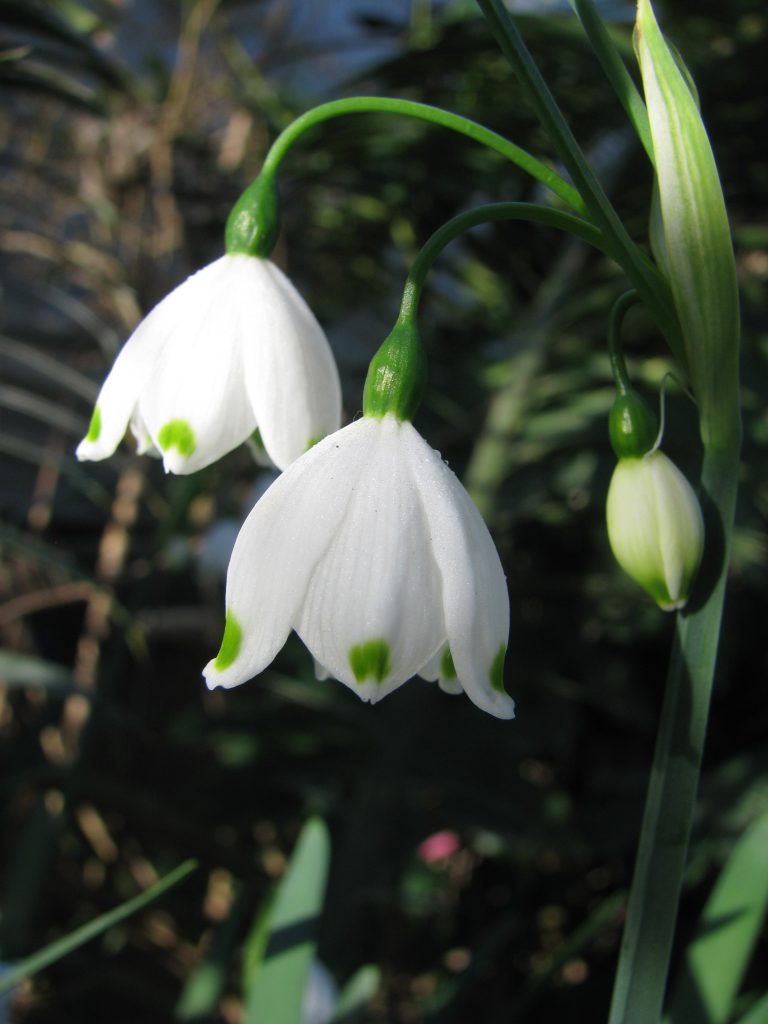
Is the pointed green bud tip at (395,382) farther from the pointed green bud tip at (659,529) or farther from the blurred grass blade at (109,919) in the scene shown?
the blurred grass blade at (109,919)

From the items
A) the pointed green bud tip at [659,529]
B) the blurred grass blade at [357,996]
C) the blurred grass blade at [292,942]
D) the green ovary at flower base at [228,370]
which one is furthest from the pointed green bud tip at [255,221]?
the blurred grass blade at [357,996]

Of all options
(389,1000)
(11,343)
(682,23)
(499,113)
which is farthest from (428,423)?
(389,1000)

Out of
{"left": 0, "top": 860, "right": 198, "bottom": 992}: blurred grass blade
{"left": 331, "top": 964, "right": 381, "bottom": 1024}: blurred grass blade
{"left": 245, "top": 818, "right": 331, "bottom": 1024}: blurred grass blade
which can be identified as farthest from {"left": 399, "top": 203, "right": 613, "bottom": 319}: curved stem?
{"left": 331, "top": 964, "right": 381, "bottom": 1024}: blurred grass blade

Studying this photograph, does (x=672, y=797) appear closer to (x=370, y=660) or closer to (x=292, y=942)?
(x=370, y=660)

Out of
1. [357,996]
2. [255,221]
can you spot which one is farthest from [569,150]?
[357,996]

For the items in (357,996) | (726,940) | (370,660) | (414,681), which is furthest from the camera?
(414,681)

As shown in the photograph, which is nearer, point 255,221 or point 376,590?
point 376,590

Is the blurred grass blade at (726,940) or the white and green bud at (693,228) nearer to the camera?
the white and green bud at (693,228)

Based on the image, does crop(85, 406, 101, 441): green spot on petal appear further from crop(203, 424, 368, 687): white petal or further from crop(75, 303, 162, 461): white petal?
crop(203, 424, 368, 687): white petal
